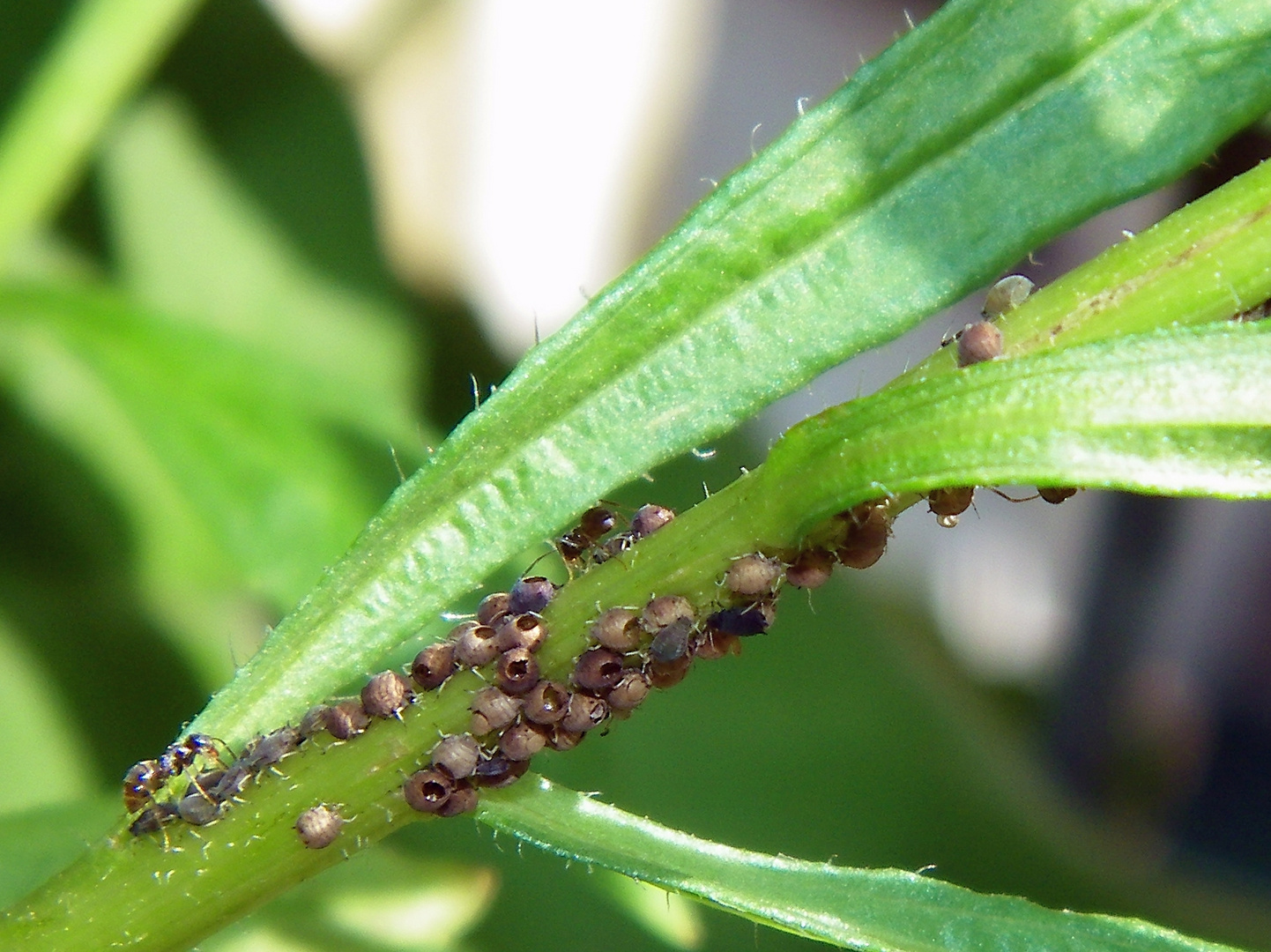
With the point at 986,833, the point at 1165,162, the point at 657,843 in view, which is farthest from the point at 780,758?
the point at 1165,162

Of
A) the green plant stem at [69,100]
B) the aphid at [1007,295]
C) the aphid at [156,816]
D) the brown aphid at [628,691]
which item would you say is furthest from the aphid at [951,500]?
the green plant stem at [69,100]

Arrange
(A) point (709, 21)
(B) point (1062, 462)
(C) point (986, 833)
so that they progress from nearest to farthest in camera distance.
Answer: (B) point (1062, 462), (C) point (986, 833), (A) point (709, 21)

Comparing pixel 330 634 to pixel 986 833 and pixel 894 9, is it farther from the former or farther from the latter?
pixel 894 9

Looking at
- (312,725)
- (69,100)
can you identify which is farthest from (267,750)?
(69,100)

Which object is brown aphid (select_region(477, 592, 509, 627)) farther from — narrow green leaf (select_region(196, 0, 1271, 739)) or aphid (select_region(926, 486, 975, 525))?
aphid (select_region(926, 486, 975, 525))

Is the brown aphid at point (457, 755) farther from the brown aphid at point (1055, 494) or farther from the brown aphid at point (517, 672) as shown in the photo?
the brown aphid at point (1055, 494)

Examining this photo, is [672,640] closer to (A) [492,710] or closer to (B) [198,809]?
(A) [492,710]

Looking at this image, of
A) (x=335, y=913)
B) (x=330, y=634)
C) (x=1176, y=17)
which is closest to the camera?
(x=1176, y=17)
